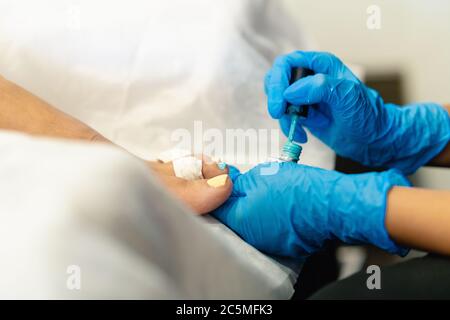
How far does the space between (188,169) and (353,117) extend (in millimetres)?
318

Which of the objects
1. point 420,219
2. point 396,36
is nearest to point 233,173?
point 420,219

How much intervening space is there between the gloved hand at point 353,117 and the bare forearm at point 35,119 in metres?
0.33

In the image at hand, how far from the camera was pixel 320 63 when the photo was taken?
0.96 metres


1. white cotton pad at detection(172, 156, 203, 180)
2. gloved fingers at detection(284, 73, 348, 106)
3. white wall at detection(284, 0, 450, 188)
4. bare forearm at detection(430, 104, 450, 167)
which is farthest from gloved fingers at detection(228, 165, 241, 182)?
white wall at detection(284, 0, 450, 188)

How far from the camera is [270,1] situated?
1.20 metres

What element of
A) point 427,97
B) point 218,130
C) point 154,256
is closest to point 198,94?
point 218,130

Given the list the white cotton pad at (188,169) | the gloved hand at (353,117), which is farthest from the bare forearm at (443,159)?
the white cotton pad at (188,169)

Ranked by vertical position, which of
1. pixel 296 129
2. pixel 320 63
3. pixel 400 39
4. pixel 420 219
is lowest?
pixel 420 219

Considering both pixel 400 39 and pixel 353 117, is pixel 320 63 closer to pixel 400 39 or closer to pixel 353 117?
pixel 353 117

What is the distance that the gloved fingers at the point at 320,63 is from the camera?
952 millimetres

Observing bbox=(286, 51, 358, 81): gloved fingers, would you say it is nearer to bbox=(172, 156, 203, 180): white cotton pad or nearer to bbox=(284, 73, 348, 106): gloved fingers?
bbox=(284, 73, 348, 106): gloved fingers

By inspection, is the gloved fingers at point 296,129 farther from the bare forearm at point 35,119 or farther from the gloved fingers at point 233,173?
the bare forearm at point 35,119

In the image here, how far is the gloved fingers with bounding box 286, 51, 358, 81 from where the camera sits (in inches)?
37.5
